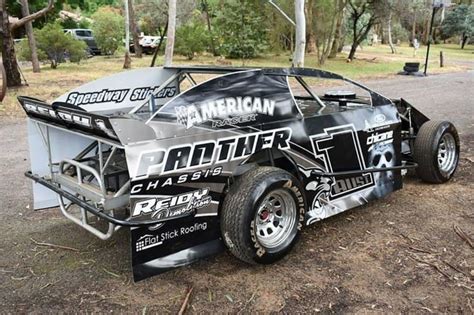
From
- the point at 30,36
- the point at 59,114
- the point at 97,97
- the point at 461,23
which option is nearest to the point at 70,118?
the point at 59,114

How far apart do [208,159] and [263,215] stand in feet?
2.36

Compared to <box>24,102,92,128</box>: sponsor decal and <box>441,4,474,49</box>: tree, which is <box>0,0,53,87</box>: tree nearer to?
<box>24,102,92,128</box>: sponsor decal

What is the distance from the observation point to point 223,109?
137 inches

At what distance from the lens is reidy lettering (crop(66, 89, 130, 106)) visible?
4.16m

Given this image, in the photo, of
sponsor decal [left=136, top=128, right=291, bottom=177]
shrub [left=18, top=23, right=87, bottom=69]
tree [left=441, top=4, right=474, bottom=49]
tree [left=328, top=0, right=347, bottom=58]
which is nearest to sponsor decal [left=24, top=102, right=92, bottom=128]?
sponsor decal [left=136, top=128, right=291, bottom=177]

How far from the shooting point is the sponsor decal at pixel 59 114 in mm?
3219

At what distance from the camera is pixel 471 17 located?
46562mm

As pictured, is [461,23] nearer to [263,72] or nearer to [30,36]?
[30,36]

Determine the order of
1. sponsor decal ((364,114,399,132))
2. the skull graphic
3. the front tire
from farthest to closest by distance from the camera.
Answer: the skull graphic < sponsor decal ((364,114,399,132)) < the front tire

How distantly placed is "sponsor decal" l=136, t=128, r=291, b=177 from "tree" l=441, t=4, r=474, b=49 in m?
49.2

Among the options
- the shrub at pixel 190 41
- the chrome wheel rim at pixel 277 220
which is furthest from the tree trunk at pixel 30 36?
the chrome wheel rim at pixel 277 220

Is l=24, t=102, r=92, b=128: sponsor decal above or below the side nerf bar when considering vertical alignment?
above

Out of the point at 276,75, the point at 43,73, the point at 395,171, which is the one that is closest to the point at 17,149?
the point at 276,75

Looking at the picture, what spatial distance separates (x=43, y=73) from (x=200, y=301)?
17.7 meters
